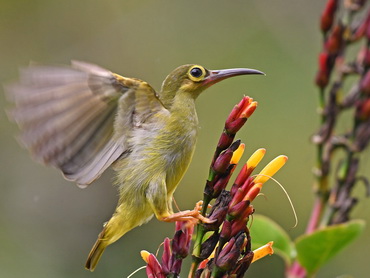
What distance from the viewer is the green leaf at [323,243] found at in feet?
10.5

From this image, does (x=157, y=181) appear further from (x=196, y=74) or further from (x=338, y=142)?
(x=338, y=142)

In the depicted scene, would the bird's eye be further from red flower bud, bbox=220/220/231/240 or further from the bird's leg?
red flower bud, bbox=220/220/231/240

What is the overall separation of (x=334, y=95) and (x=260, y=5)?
18.6ft

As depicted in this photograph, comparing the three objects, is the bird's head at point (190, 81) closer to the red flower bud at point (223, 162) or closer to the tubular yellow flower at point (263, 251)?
the red flower bud at point (223, 162)

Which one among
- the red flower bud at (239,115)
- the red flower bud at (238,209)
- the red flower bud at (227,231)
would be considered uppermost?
the red flower bud at (239,115)

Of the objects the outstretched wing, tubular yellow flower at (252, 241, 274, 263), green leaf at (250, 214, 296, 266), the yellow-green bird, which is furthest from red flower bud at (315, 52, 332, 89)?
tubular yellow flower at (252, 241, 274, 263)

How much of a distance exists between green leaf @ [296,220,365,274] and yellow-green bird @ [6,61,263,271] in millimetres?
567

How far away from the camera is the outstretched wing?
3.20 m

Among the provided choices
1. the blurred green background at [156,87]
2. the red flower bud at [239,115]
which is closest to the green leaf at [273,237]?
the red flower bud at [239,115]

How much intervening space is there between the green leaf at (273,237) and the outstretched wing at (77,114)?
78cm

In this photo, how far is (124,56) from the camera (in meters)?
9.28

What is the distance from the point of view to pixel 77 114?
3338mm

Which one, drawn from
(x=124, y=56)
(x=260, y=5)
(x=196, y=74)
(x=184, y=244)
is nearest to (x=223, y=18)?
(x=260, y=5)

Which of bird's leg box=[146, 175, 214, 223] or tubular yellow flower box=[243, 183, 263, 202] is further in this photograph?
bird's leg box=[146, 175, 214, 223]
